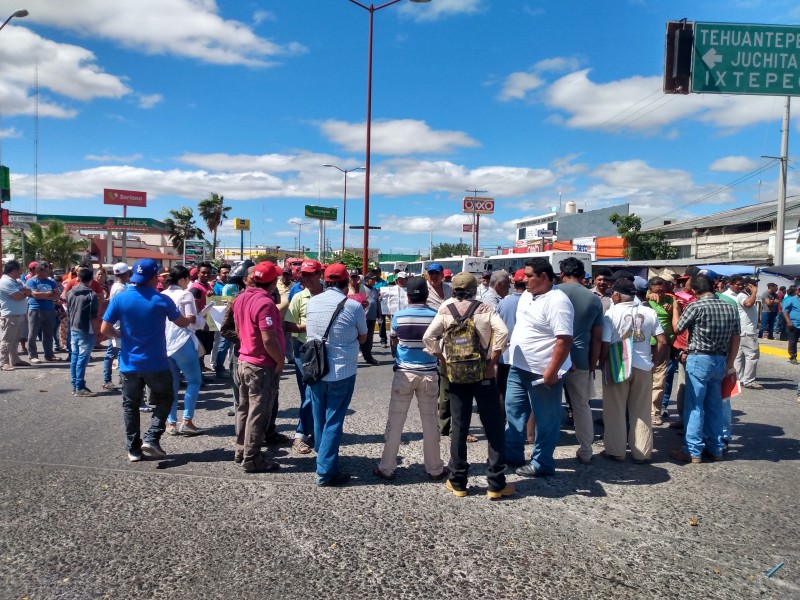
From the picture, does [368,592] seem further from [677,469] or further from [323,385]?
[677,469]

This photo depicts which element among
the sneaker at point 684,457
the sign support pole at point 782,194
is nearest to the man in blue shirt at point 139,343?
the sneaker at point 684,457

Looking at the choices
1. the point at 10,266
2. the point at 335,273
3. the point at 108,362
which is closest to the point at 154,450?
the point at 335,273

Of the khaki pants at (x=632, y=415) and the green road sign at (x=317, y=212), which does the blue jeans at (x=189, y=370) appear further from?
the green road sign at (x=317, y=212)

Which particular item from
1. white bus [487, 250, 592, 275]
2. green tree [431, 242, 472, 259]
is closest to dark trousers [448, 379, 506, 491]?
white bus [487, 250, 592, 275]

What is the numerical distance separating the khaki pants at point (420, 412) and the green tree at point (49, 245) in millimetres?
35801

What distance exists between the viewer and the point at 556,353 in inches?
179

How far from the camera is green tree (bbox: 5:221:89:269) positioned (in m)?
34.6

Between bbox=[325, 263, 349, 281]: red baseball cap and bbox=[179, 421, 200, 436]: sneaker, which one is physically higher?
bbox=[325, 263, 349, 281]: red baseball cap

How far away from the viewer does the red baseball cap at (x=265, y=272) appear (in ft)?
15.9

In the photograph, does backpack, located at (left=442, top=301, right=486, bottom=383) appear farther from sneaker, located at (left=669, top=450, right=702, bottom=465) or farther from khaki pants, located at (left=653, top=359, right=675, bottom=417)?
khaki pants, located at (left=653, top=359, right=675, bottom=417)

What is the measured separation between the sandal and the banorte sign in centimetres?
5581

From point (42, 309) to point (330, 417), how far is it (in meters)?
8.60

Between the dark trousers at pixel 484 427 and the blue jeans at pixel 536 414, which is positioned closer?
the dark trousers at pixel 484 427

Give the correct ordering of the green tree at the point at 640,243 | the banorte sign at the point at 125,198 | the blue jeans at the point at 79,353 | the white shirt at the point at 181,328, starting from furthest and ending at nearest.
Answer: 1. the banorte sign at the point at 125,198
2. the green tree at the point at 640,243
3. the blue jeans at the point at 79,353
4. the white shirt at the point at 181,328
